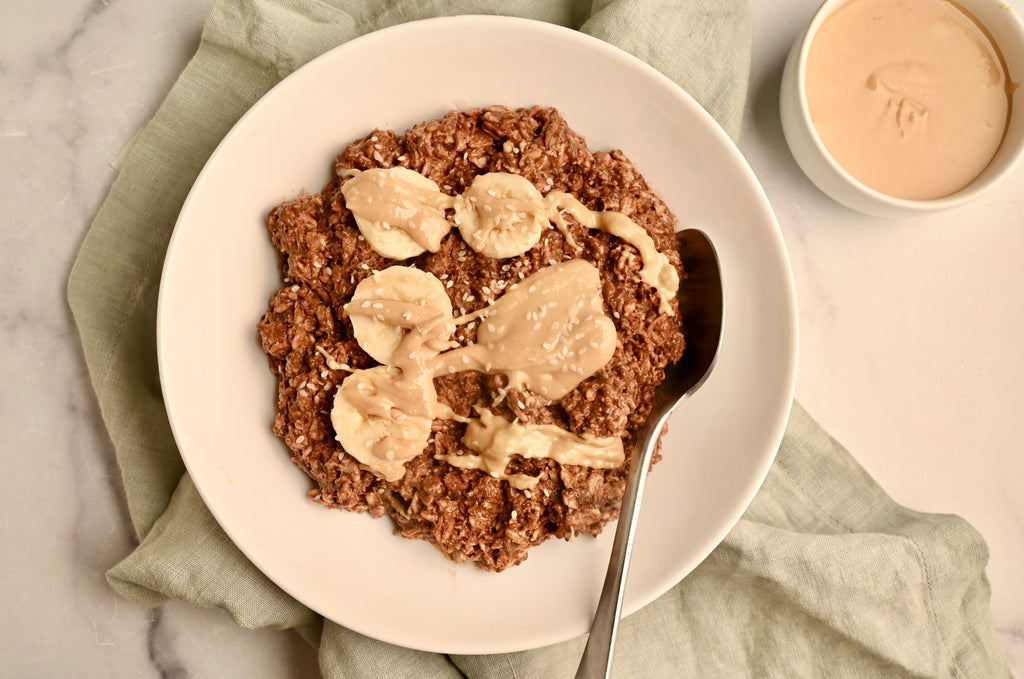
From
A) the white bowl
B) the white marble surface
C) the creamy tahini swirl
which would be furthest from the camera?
the white marble surface

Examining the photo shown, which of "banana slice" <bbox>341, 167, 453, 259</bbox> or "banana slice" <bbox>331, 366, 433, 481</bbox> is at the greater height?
"banana slice" <bbox>341, 167, 453, 259</bbox>

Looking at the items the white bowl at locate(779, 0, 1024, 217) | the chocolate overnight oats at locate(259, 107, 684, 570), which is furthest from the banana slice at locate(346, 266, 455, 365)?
the white bowl at locate(779, 0, 1024, 217)

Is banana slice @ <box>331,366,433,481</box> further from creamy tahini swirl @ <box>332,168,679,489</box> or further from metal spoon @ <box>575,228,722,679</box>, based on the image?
metal spoon @ <box>575,228,722,679</box>

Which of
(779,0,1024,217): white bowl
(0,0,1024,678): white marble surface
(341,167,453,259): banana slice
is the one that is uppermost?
(779,0,1024,217): white bowl

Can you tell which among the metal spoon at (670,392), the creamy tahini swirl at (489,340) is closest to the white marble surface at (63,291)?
the metal spoon at (670,392)

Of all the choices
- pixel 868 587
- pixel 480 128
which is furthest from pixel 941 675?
pixel 480 128

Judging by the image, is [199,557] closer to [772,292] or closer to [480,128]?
[480,128]

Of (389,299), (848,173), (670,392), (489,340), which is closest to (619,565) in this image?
(670,392)

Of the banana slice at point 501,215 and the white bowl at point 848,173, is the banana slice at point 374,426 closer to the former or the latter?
the banana slice at point 501,215

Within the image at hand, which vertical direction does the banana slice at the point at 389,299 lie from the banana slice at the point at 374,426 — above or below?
above
